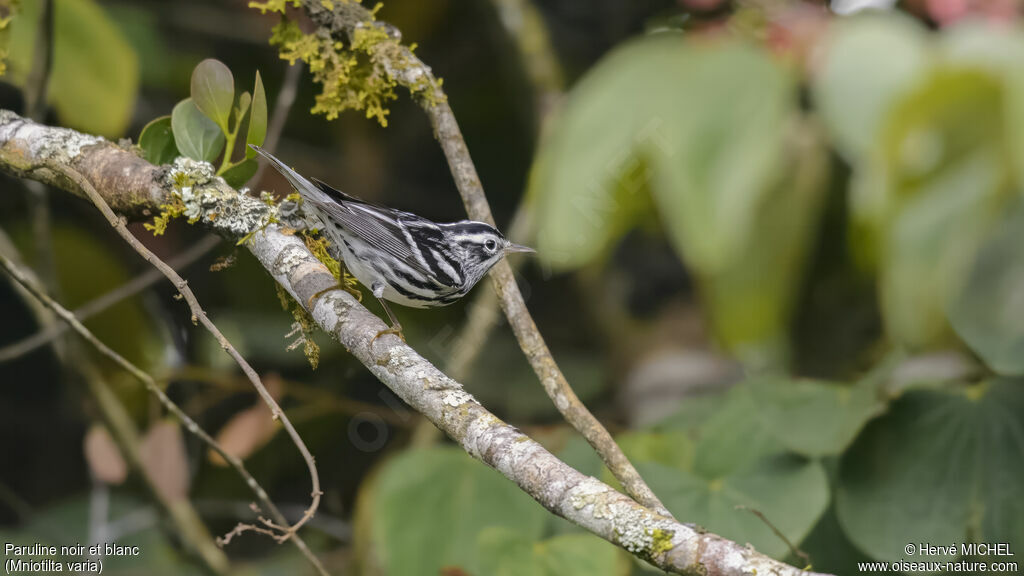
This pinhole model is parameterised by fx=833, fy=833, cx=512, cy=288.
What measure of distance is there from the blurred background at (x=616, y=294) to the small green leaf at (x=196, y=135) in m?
0.23

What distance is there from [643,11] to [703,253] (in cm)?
289

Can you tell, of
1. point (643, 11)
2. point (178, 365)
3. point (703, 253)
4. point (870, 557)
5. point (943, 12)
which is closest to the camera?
point (703, 253)

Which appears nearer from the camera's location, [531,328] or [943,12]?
[531,328]

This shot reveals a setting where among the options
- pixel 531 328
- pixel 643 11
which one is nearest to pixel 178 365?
pixel 531 328

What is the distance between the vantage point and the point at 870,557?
204 cm

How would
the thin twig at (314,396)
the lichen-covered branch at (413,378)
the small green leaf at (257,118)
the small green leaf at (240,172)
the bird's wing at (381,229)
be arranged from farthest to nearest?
the thin twig at (314,396)
the bird's wing at (381,229)
the small green leaf at (240,172)
the small green leaf at (257,118)
the lichen-covered branch at (413,378)

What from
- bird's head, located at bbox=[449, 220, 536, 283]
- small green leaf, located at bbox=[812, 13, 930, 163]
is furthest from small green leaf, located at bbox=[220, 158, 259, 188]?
small green leaf, located at bbox=[812, 13, 930, 163]

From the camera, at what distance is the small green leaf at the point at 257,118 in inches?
59.8

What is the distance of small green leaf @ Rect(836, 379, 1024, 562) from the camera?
2.01 meters

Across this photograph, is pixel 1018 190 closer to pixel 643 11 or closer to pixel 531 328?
pixel 531 328

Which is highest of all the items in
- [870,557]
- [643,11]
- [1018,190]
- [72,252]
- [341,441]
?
[1018,190]

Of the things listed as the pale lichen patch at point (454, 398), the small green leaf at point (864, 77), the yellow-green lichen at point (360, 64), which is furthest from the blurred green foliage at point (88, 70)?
the small green leaf at point (864, 77)

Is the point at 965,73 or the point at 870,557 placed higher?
the point at 965,73

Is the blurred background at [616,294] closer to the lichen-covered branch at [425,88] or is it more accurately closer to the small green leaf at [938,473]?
the small green leaf at [938,473]
